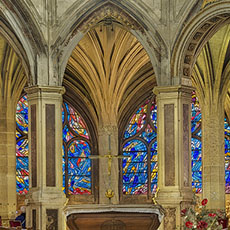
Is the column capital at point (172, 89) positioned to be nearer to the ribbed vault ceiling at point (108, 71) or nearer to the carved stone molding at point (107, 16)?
the carved stone molding at point (107, 16)

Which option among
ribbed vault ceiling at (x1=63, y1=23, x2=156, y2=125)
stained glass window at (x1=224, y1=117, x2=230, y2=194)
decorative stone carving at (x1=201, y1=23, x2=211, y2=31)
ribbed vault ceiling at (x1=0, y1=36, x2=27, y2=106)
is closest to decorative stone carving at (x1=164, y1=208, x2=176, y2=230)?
decorative stone carving at (x1=201, y1=23, x2=211, y2=31)

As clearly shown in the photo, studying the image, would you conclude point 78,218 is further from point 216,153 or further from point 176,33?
point 216,153

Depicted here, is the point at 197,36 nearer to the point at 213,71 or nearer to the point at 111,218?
the point at 213,71

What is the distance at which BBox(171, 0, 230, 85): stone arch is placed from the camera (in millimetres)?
17109

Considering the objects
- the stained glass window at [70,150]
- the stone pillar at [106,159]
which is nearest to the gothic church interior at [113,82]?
the stone pillar at [106,159]

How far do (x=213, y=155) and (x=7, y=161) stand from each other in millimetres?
5435

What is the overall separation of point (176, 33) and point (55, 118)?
3.11m

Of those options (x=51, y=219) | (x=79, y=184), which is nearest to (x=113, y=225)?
(x=51, y=219)

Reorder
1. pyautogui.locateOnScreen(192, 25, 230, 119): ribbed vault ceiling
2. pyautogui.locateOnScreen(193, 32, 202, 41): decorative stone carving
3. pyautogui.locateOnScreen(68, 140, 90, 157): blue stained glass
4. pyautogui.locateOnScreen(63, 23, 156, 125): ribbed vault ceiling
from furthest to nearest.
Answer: pyautogui.locateOnScreen(68, 140, 90, 157): blue stained glass → pyautogui.locateOnScreen(63, 23, 156, 125): ribbed vault ceiling → pyautogui.locateOnScreen(192, 25, 230, 119): ribbed vault ceiling → pyautogui.locateOnScreen(193, 32, 202, 41): decorative stone carving

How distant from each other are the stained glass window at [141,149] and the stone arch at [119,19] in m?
7.97

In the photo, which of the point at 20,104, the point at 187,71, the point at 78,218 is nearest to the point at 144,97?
the point at 20,104

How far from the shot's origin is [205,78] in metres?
21.8

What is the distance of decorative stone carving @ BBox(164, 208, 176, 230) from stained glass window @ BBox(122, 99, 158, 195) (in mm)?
8344

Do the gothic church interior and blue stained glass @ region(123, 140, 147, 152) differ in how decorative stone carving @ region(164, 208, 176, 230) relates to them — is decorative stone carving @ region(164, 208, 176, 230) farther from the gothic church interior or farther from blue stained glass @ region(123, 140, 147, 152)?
blue stained glass @ region(123, 140, 147, 152)
